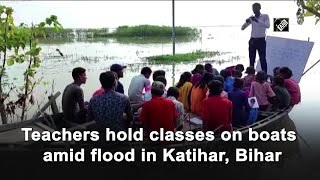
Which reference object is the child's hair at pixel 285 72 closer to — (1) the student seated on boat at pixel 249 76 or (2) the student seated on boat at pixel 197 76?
(1) the student seated on boat at pixel 249 76

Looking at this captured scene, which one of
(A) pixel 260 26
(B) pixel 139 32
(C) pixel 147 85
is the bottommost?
(C) pixel 147 85

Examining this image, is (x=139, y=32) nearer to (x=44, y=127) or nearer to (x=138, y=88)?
(x=138, y=88)

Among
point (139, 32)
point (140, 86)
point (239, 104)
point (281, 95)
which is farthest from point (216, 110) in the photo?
point (139, 32)

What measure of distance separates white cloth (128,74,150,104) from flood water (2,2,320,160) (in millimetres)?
2931

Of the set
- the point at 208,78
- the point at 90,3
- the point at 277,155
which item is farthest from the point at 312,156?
the point at 90,3

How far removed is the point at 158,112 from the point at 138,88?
2.00 metres

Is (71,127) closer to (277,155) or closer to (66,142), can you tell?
(66,142)

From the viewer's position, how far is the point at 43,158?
5.48 metres

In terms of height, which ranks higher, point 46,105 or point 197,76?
point 197,76

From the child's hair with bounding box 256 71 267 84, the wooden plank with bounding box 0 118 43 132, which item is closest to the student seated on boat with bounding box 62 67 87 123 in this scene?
the wooden plank with bounding box 0 118 43 132

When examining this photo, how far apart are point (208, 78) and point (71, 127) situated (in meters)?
2.13

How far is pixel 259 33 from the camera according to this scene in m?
10.1

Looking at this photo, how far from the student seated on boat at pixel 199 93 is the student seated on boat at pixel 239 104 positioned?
0.43 metres

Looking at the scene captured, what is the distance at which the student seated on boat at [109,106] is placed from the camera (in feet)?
17.5
